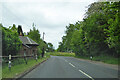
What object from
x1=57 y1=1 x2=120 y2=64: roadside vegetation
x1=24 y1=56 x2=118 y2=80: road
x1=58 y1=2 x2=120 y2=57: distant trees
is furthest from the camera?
x1=57 y1=1 x2=120 y2=64: roadside vegetation

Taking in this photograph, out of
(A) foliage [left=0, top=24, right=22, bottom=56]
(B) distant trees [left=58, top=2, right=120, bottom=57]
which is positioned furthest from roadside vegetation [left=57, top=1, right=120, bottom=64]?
(A) foliage [left=0, top=24, right=22, bottom=56]

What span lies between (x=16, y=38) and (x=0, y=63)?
21.7ft

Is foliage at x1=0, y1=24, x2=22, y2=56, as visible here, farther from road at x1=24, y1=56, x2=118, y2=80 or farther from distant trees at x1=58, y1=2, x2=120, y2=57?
distant trees at x1=58, y1=2, x2=120, y2=57

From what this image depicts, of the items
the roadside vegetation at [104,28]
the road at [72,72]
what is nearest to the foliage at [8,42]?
the road at [72,72]

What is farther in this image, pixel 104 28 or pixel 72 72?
pixel 104 28

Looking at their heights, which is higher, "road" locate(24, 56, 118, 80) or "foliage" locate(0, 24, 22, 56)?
"foliage" locate(0, 24, 22, 56)

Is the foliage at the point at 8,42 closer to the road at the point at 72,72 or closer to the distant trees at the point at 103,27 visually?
the road at the point at 72,72

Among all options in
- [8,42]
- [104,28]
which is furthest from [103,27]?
[8,42]

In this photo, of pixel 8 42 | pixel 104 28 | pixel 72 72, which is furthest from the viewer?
pixel 104 28

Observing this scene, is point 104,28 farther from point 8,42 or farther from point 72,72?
point 8,42

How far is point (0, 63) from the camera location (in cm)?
1102

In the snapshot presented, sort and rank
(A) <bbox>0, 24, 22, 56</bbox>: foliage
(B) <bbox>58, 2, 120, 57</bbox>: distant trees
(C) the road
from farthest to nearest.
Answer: (A) <bbox>0, 24, 22, 56</bbox>: foliage → (B) <bbox>58, 2, 120, 57</bbox>: distant trees → (C) the road

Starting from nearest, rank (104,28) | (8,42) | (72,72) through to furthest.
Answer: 1. (72,72)
2. (8,42)
3. (104,28)

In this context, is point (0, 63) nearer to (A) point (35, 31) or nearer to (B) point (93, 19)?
(B) point (93, 19)
